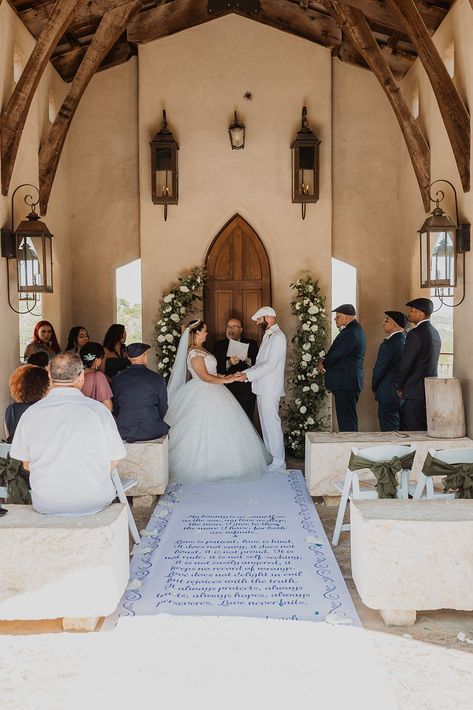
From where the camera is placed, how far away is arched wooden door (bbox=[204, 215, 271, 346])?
9094mm

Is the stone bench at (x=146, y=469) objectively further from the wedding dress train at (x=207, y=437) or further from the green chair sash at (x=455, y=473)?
the green chair sash at (x=455, y=473)

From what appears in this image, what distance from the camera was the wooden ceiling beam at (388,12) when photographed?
6.96m

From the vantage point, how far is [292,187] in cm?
897

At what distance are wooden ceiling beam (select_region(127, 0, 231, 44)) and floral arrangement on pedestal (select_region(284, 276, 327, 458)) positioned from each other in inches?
137

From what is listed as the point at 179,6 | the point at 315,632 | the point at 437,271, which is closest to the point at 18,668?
the point at 315,632

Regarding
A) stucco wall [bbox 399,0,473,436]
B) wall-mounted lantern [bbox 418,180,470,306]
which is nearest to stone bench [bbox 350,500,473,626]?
stucco wall [bbox 399,0,473,436]

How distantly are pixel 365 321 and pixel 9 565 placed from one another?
6545mm

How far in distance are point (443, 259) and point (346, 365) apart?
1.76 metres

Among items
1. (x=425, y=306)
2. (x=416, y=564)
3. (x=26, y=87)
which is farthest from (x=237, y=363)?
(x=416, y=564)

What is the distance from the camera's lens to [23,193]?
23.3ft

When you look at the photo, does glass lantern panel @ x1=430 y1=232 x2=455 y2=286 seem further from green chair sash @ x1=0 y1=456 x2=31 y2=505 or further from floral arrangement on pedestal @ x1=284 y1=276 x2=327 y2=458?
green chair sash @ x1=0 y1=456 x2=31 y2=505

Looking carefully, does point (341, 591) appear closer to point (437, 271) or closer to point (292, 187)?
point (437, 271)

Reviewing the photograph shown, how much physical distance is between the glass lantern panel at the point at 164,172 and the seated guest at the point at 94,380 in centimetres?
334

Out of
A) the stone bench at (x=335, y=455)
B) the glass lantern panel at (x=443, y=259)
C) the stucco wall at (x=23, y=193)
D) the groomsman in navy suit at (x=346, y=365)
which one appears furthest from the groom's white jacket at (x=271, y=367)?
the stucco wall at (x=23, y=193)
